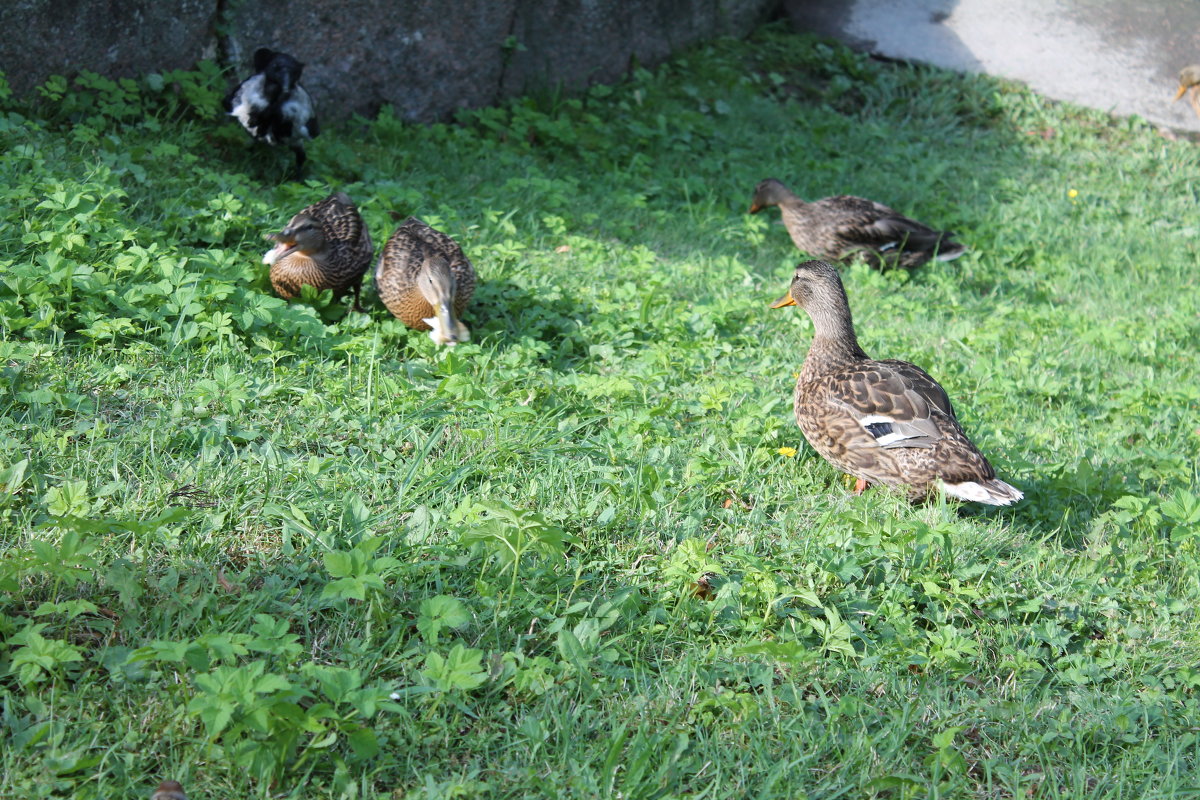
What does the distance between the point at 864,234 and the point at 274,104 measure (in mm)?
4354

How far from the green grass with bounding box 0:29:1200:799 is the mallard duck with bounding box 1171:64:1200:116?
5.28 meters

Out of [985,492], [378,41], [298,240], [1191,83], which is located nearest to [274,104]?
[378,41]

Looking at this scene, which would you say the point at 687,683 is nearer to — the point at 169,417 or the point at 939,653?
the point at 939,653

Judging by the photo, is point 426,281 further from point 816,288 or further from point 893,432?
point 893,432

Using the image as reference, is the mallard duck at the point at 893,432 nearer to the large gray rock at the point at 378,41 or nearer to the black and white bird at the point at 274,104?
the black and white bird at the point at 274,104

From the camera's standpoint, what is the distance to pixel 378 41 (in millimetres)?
8211

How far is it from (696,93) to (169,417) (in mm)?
7713

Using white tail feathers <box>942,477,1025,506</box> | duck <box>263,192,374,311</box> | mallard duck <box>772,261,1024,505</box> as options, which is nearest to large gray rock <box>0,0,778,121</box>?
duck <box>263,192,374,311</box>

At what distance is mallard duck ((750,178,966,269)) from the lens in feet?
25.5

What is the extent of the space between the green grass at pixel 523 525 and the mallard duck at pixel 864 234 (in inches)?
18.2

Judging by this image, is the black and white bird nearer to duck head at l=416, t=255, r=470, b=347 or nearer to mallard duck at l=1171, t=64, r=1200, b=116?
duck head at l=416, t=255, r=470, b=347

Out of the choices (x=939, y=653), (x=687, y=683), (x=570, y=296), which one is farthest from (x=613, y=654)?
(x=570, y=296)

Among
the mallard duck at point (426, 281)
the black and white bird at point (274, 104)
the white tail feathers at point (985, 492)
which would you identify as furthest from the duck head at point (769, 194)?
the white tail feathers at point (985, 492)

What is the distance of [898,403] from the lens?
14.7 ft
